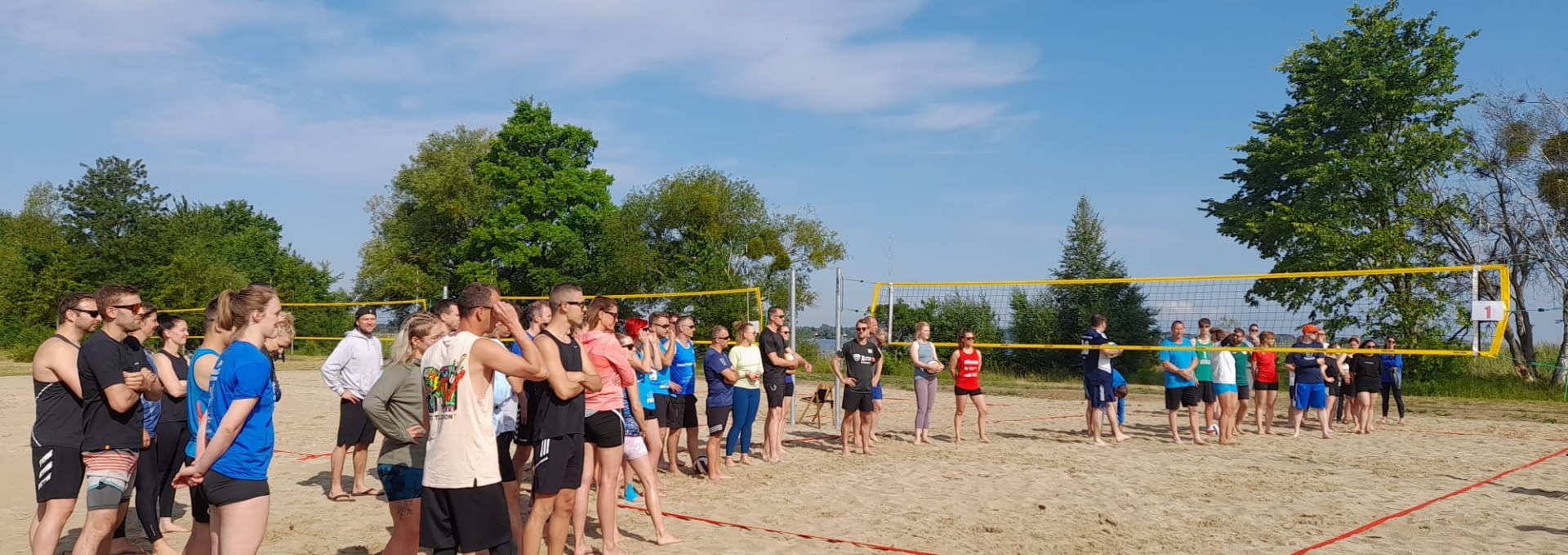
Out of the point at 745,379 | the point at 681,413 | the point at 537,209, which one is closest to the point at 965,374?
the point at 745,379

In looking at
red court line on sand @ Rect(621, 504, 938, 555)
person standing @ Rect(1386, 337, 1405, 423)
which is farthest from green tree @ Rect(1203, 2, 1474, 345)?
red court line on sand @ Rect(621, 504, 938, 555)

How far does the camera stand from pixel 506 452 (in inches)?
194

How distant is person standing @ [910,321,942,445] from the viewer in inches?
418

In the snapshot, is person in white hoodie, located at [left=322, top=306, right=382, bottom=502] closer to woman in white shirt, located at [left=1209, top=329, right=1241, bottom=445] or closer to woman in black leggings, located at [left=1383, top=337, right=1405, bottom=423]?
woman in white shirt, located at [left=1209, top=329, right=1241, bottom=445]

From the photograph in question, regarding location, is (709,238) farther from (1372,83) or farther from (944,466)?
(944,466)

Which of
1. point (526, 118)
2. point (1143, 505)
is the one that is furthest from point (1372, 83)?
point (526, 118)

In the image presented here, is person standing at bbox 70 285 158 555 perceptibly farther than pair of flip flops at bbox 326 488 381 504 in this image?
No

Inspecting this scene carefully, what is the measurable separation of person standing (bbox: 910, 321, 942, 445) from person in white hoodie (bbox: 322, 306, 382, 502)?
18.7 feet

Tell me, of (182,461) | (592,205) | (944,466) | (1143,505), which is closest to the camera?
(182,461)

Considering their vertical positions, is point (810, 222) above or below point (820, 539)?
above

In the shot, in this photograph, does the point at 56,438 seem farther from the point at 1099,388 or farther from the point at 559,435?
the point at 1099,388

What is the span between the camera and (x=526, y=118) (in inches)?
1452

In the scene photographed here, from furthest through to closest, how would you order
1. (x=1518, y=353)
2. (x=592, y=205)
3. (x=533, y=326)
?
1. (x=592, y=205)
2. (x=1518, y=353)
3. (x=533, y=326)

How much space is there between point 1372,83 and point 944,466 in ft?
62.7
